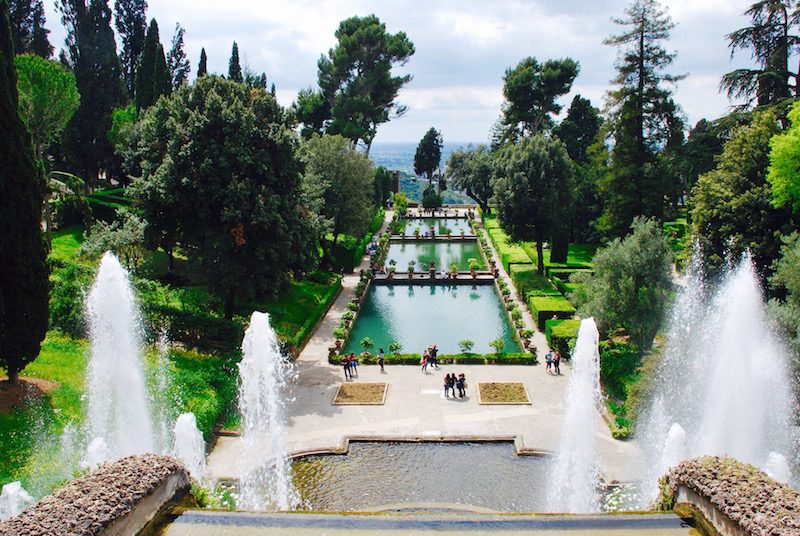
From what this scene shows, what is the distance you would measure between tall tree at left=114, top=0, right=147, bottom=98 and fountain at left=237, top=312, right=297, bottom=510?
52432 millimetres

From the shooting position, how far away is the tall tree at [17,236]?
1498 cm

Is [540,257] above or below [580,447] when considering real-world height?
above

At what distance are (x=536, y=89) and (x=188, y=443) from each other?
50985 mm

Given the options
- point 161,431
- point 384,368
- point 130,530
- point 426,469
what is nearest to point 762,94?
point 384,368

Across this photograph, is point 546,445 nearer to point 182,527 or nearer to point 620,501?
point 620,501

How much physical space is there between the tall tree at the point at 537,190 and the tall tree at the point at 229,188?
1486 cm

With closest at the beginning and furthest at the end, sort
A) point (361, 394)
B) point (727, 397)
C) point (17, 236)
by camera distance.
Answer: point (17, 236)
point (727, 397)
point (361, 394)

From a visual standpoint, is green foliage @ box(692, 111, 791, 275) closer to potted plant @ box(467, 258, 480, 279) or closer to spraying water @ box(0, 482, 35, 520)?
potted plant @ box(467, 258, 480, 279)

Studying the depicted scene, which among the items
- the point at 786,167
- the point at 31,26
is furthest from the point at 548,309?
the point at 31,26

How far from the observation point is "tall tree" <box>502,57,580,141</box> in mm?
57469

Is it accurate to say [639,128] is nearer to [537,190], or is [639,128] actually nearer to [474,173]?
[537,190]

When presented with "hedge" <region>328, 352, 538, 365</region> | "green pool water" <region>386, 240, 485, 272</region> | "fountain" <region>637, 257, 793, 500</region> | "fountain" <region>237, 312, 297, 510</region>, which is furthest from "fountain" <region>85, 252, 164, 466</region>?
"green pool water" <region>386, 240, 485, 272</region>

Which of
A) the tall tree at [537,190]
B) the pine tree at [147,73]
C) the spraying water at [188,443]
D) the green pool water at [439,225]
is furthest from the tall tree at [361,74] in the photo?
the spraying water at [188,443]

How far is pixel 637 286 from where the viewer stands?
2081cm
